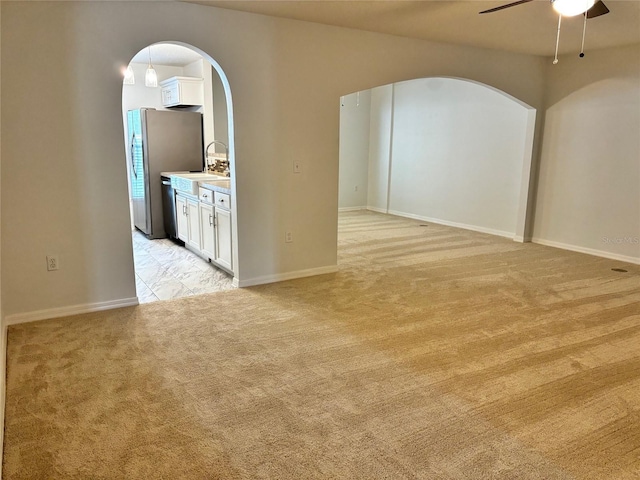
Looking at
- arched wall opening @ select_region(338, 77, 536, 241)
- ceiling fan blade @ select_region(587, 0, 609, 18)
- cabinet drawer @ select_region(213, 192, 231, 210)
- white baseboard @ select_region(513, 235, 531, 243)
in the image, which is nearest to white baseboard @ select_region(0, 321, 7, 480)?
cabinet drawer @ select_region(213, 192, 231, 210)

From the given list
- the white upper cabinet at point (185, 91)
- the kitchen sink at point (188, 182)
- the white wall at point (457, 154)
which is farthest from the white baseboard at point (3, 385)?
the white wall at point (457, 154)

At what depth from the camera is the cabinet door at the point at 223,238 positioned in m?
4.35

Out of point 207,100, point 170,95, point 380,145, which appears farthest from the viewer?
point 380,145

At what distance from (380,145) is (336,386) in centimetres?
697

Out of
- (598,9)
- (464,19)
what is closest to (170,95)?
(464,19)

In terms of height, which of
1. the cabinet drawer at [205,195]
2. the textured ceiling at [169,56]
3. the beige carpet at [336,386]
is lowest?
the beige carpet at [336,386]

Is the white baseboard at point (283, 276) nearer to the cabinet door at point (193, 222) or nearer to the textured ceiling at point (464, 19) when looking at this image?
the cabinet door at point (193, 222)

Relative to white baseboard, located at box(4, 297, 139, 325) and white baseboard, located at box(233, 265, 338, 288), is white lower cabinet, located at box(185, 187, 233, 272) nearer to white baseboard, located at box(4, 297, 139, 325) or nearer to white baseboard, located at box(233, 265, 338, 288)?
white baseboard, located at box(233, 265, 338, 288)

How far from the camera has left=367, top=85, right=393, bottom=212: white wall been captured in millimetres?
8648

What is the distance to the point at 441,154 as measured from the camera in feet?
A: 24.9

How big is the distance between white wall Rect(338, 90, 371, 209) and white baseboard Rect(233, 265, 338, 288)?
177 inches

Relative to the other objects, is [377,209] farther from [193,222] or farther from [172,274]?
[172,274]

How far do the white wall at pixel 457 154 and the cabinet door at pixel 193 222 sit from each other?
4.25 metres

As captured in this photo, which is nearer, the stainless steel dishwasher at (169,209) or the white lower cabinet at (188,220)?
the white lower cabinet at (188,220)
